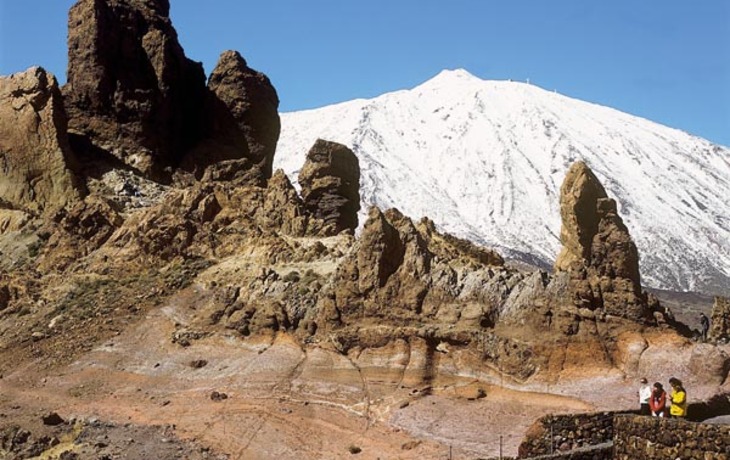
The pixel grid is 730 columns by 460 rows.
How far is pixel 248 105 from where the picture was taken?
161 feet

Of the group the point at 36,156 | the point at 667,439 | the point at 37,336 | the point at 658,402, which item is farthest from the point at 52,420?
the point at 36,156

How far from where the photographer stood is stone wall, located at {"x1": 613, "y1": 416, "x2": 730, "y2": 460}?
12414 millimetres

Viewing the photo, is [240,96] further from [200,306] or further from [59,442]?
[59,442]

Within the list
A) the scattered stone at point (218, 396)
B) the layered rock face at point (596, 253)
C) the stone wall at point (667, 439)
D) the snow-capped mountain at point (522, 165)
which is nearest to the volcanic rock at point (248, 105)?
the layered rock face at point (596, 253)

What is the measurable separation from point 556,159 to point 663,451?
13334 centimetres

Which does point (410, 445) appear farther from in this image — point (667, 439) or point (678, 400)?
point (667, 439)

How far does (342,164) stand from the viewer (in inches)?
1614

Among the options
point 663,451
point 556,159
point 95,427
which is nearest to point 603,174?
point 556,159

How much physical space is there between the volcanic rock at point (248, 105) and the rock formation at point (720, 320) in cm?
2263

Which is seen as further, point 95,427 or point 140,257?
point 140,257

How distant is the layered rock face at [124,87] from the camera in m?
46.4

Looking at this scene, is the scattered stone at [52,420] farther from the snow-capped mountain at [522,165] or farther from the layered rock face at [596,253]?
the snow-capped mountain at [522,165]

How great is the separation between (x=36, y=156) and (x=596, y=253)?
1014 inches

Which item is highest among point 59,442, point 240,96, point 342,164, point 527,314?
point 240,96
